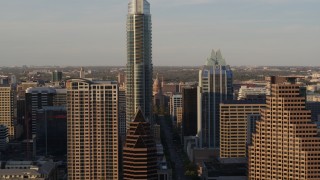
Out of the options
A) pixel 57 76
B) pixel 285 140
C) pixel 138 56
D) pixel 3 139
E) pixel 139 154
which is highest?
pixel 138 56

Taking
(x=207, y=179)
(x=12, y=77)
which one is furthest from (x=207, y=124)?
(x=12, y=77)

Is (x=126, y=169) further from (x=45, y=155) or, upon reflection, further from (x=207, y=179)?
(x=45, y=155)

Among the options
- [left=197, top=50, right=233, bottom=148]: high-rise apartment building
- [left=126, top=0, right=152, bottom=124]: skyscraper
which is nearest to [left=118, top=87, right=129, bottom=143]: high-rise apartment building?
[left=126, top=0, right=152, bottom=124]: skyscraper

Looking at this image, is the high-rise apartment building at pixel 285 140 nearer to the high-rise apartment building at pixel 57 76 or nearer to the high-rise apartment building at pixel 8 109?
the high-rise apartment building at pixel 8 109

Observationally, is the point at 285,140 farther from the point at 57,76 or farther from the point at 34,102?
the point at 57,76

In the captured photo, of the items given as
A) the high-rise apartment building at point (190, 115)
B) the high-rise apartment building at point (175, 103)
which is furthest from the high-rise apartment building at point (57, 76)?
the high-rise apartment building at point (190, 115)

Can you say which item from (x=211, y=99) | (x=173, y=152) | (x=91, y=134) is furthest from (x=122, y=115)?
(x=91, y=134)
